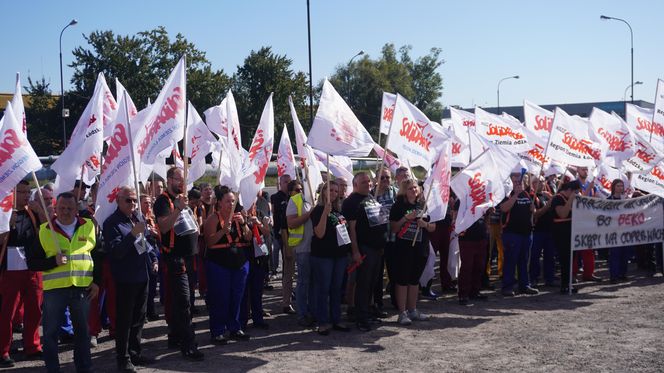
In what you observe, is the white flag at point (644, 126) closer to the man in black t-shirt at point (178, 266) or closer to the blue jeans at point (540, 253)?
the blue jeans at point (540, 253)

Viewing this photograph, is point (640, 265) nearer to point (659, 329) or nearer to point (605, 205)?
point (605, 205)

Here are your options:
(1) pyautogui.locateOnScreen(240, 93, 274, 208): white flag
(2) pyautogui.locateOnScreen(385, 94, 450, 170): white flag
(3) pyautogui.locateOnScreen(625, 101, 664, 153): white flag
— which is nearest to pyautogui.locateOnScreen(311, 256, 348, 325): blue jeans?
(1) pyautogui.locateOnScreen(240, 93, 274, 208): white flag

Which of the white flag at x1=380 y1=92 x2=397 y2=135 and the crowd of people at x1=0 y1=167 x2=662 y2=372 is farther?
the white flag at x1=380 y1=92 x2=397 y2=135

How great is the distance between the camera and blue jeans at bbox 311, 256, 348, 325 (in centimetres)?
888

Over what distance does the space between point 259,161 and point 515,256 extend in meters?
4.83

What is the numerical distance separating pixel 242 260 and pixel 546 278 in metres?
6.34

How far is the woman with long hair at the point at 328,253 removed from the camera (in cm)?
878

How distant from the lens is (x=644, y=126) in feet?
47.3

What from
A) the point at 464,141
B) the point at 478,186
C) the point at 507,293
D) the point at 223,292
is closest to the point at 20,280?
the point at 223,292

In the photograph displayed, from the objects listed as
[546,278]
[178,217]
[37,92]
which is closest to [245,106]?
[37,92]

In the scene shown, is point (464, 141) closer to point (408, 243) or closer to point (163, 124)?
point (408, 243)

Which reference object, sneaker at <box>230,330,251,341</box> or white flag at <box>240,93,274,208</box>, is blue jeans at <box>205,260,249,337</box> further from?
white flag at <box>240,93,274,208</box>

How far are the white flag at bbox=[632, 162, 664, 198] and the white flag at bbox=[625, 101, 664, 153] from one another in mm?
1241

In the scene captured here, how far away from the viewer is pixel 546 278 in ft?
40.6
